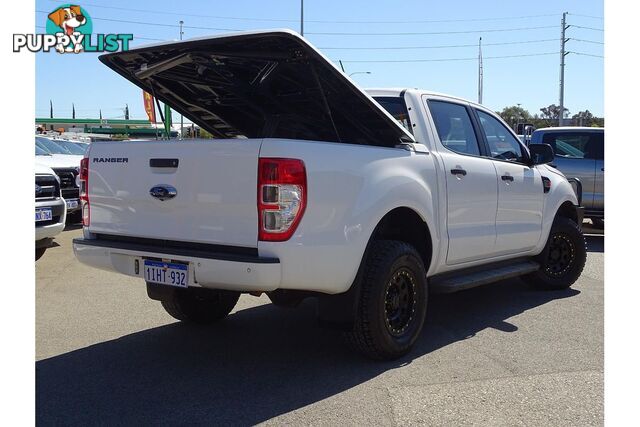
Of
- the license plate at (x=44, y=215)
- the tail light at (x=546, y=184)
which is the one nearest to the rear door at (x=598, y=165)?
the tail light at (x=546, y=184)

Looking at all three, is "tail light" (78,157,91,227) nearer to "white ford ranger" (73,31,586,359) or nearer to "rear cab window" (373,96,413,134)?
"white ford ranger" (73,31,586,359)

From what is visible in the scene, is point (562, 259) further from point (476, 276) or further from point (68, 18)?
point (68, 18)

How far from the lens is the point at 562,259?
267 inches

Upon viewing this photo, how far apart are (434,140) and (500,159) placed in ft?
3.71

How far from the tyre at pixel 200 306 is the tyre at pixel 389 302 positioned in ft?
4.23

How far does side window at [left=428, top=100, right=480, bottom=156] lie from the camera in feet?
16.8

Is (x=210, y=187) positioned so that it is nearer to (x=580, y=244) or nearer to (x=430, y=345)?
(x=430, y=345)

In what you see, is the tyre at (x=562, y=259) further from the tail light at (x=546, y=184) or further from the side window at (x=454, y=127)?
the side window at (x=454, y=127)

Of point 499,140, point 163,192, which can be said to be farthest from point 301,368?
point 499,140

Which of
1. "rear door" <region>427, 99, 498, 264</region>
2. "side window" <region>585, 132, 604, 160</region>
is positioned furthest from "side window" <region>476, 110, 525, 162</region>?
"side window" <region>585, 132, 604, 160</region>

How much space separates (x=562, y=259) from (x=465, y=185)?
2.46 m

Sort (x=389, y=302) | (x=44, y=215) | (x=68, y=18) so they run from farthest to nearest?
1. (x=68, y=18)
2. (x=44, y=215)
3. (x=389, y=302)

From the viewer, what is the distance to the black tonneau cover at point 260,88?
4.23m

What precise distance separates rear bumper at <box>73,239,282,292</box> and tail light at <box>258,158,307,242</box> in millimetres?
180
